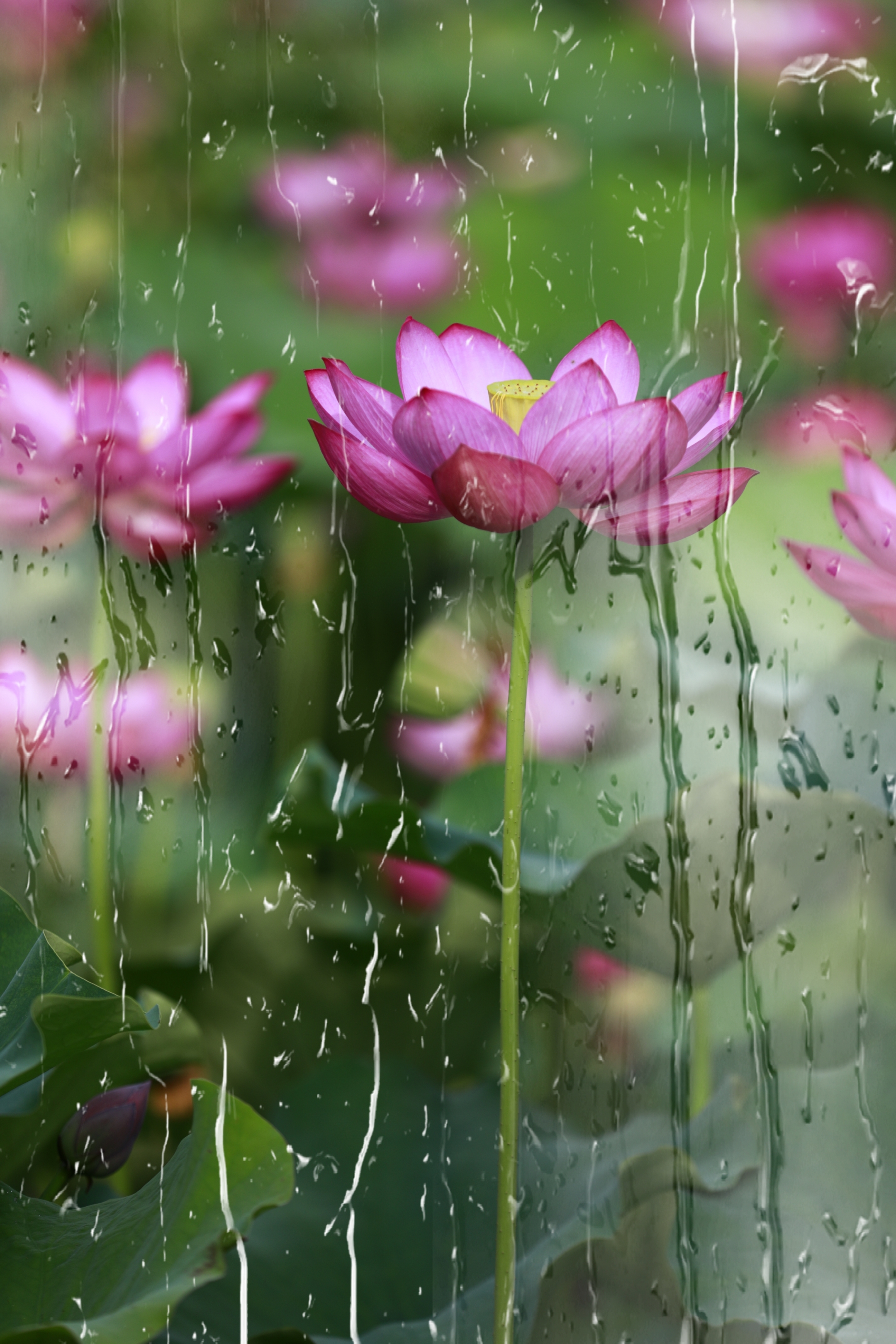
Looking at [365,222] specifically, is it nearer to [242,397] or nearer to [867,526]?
[242,397]

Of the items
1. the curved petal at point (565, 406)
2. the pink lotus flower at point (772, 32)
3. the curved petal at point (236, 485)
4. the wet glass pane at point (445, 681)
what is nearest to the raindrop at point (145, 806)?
the wet glass pane at point (445, 681)

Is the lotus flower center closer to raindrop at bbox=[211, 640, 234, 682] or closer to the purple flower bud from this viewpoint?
raindrop at bbox=[211, 640, 234, 682]

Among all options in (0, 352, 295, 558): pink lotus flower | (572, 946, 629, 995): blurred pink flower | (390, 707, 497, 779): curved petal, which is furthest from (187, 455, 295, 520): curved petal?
(572, 946, 629, 995): blurred pink flower

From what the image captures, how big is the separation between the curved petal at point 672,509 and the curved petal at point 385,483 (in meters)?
0.05

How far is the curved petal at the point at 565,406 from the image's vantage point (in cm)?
30

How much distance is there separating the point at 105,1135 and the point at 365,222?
34cm

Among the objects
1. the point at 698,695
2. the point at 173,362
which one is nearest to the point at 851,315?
the point at 698,695

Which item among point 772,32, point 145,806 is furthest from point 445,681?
point 772,32

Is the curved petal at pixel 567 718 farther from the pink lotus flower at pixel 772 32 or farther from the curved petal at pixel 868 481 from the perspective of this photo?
the pink lotus flower at pixel 772 32

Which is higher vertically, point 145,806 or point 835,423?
point 835,423

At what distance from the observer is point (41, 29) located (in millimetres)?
437

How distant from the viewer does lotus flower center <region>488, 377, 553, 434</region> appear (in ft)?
1.04

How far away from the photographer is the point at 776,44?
0.40m

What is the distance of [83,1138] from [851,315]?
1.27ft
